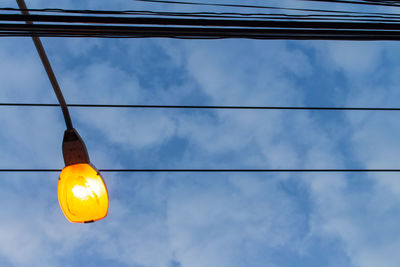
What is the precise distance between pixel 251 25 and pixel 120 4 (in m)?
44.3

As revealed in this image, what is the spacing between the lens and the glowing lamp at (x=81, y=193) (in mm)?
2631

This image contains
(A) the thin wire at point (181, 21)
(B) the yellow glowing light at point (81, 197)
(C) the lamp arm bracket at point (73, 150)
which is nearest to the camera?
(A) the thin wire at point (181, 21)

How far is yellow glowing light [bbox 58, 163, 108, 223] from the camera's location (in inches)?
104

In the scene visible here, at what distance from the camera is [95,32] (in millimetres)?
2492

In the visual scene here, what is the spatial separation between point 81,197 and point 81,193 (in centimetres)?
3

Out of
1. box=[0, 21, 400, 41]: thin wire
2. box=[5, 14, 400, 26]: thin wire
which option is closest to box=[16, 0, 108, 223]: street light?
box=[0, 21, 400, 41]: thin wire

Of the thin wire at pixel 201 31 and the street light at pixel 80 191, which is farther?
the street light at pixel 80 191

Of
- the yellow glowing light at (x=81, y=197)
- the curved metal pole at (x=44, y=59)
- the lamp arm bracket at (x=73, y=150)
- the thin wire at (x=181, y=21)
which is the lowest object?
the yellow glowing light at (x=81, y=197)

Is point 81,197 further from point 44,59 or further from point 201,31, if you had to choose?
point 201,31

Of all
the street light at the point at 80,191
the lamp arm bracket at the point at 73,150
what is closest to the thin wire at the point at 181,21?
the street light at the point at 80,191

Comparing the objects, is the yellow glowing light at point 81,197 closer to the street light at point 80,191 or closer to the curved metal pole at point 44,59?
the street light at point 80,191

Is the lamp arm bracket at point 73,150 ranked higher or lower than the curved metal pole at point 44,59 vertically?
lower

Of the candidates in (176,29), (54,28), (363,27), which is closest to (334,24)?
(363,27)

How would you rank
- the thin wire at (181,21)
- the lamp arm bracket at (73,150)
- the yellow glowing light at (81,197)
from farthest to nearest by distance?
the lamp arm bracket at (73,150) < the yellow glowing light at (81,197) < the thin wire at (181,21)
